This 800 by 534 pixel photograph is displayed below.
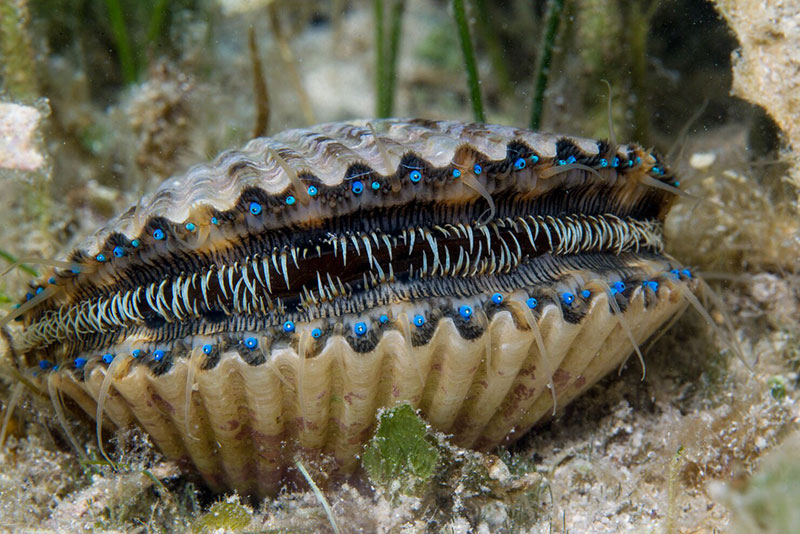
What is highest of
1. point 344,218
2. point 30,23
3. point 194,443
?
point 30,23

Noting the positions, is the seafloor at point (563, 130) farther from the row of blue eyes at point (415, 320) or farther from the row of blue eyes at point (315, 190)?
the row of blue eyes at point (315, 190)

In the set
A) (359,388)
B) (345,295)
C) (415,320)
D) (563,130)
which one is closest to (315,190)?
(345,295)

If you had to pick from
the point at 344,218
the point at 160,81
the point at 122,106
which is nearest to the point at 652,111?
the point at 344,218

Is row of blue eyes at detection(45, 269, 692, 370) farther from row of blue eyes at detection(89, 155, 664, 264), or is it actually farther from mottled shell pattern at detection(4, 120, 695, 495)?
row of blue eyes at detection(89, 155, 664, 264)

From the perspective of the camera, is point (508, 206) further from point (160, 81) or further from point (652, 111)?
point (160, 81)

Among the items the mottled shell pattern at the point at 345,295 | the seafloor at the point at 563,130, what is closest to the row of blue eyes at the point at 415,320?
the mottled shell pattern at the point at 345,295

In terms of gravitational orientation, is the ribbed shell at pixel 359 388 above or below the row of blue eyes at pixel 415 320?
below
